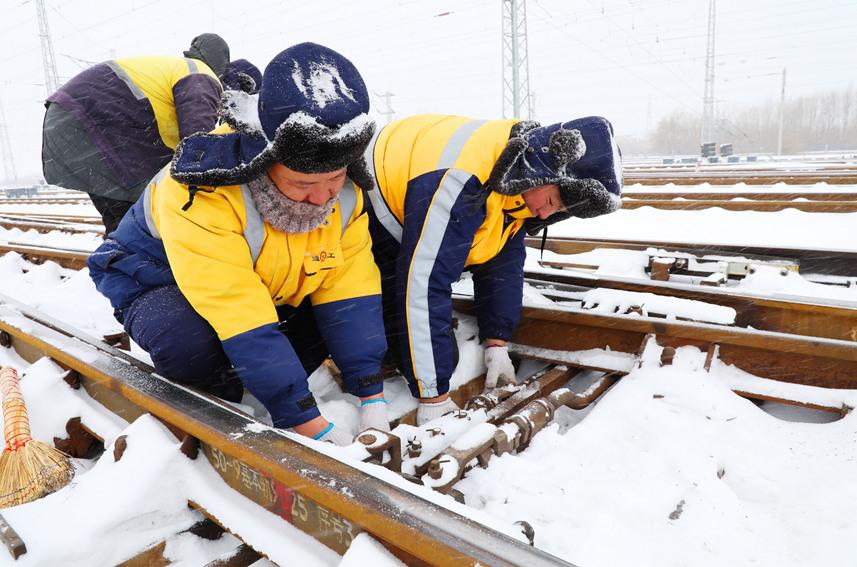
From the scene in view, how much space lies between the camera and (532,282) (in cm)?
357

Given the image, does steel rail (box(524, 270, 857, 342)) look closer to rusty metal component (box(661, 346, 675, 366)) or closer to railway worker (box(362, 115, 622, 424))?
rusty metal component (box(661, 346, 675, 366))

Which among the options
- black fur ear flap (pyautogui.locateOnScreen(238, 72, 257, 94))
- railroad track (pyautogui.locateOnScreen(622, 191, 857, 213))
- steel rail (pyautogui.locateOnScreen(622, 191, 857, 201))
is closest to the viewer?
black fur ear flap (pyautogui.locateOnScreen(238, 72, 257, 94))

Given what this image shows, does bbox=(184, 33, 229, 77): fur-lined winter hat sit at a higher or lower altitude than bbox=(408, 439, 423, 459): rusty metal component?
higher

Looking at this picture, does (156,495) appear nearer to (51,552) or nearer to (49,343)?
(51,552)

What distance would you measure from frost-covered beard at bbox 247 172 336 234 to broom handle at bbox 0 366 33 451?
1.17 meters

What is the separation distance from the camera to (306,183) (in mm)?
1862

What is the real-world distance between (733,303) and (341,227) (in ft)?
6.45

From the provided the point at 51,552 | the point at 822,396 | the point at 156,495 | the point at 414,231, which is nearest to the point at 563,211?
the point at 414,231

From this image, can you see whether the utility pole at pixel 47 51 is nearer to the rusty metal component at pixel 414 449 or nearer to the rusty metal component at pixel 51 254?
the rusty metal component at pixel 51 254

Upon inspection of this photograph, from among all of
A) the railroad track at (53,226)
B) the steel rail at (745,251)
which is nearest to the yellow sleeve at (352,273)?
the steel rail at (745,251)

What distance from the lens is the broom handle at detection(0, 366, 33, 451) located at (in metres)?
2.03

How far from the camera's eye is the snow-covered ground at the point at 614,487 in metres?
1.56

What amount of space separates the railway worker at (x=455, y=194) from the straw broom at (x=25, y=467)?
1337mm

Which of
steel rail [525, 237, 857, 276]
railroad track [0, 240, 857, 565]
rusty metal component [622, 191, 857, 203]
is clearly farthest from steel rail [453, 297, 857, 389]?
rusty metal component [622, 191, 857, 203]
